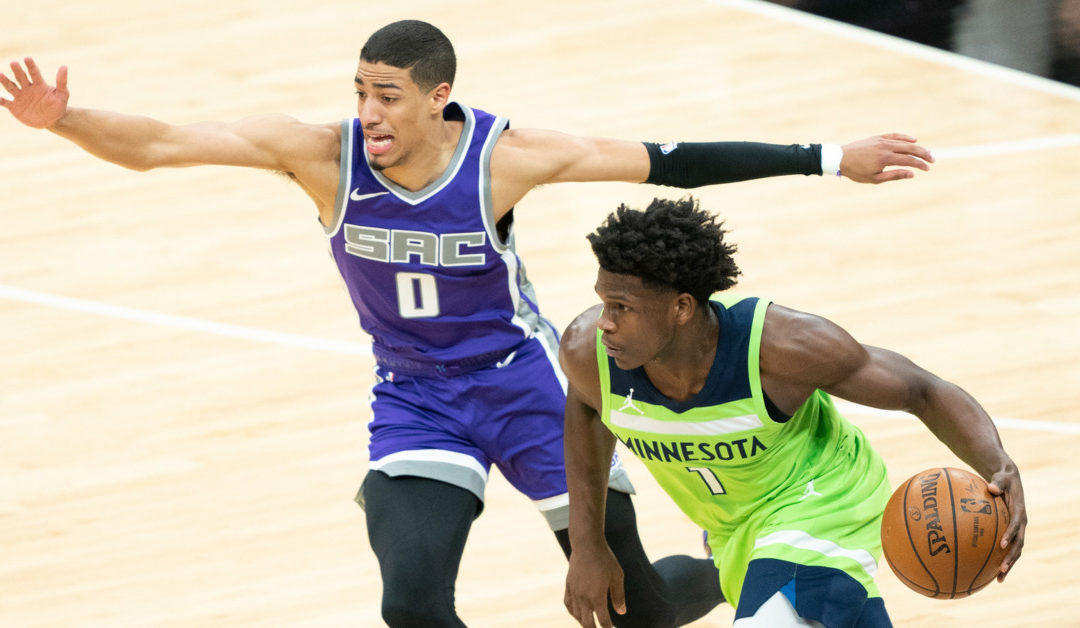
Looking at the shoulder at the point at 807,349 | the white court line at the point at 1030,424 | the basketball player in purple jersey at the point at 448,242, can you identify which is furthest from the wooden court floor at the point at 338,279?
the shoulder at the point at 807,349

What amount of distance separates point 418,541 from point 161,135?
1.31 m

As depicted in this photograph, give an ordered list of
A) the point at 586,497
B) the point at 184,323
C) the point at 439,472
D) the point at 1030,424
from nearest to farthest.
→ the point at 586,497, the point at 439,472, the point at 1030,424, the point at 184,323

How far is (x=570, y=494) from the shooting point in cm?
468

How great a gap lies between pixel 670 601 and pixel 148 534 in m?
2.22

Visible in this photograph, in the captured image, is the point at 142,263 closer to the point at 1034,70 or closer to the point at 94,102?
the point at 94,102

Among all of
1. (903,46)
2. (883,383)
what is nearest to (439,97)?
(883,383)

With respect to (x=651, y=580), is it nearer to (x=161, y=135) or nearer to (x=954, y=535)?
(x=954, y=535)

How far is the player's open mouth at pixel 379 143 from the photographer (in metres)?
4.91

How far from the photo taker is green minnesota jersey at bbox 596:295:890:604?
439cm

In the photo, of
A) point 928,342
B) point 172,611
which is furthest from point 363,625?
point 928,342

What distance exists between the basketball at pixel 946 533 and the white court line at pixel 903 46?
640 cm

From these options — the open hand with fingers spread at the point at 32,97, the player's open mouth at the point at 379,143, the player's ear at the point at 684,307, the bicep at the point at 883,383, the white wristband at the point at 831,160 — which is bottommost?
the bicep at the point at 883,383

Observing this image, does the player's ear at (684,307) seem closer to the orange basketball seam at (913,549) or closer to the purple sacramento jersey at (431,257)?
the orange basketball seam at (913,549)

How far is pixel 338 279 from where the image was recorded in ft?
27.9
